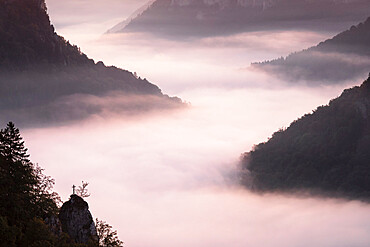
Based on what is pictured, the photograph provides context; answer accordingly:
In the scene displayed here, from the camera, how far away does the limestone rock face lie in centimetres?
7938

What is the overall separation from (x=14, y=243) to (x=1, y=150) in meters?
15.3

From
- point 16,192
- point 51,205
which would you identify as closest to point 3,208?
point 16,192

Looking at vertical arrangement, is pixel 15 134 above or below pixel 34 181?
above

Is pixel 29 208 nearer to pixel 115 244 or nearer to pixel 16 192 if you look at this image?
pixel 16 192

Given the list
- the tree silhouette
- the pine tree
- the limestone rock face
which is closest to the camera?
the pine tree

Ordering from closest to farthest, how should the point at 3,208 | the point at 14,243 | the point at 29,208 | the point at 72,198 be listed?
the point at 14,243 → the point at 3,208 → the point at 29,208 → the point at 72,198

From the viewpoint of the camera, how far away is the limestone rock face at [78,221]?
79.4m

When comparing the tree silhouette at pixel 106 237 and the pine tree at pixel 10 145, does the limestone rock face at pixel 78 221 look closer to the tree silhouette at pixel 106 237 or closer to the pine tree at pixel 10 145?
the tree silhouette at pixel 106 237

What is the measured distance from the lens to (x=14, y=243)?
2491 inches

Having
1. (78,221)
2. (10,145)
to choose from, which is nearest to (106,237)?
(78,221)

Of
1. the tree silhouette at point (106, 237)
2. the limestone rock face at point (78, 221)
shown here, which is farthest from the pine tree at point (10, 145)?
the tree silhouette at point (106, 237)

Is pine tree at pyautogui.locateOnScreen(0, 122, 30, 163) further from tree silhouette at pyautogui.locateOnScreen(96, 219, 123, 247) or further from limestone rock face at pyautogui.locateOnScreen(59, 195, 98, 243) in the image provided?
tree silhouette at pyautogui.locateOnScreen(96, 219, 123, 247)

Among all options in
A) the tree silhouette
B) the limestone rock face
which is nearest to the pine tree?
the limestone rock face

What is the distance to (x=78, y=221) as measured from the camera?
261 ft
